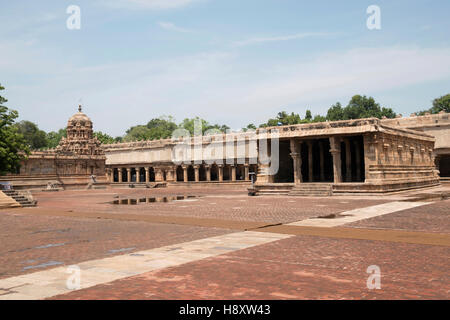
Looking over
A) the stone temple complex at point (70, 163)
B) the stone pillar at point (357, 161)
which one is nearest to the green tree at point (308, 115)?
the stone temple complex at point (70, 163)

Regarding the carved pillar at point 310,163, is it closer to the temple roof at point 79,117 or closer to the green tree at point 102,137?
the temple roof at point 79,117

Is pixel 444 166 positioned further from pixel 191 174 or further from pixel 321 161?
pixel 191 174

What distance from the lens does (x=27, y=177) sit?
65.9 m

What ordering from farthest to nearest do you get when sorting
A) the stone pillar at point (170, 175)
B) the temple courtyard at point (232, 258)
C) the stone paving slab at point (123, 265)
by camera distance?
1. the stone pillar at point (170, 175)
2. the stone paving slab at point (123, 265)
3. the temple courtyard at point (232, 258)

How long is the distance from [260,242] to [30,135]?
124760 millimetres

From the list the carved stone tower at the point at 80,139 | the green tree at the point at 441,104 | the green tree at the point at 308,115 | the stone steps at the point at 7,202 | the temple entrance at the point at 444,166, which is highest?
the green tree at the point at 441,104

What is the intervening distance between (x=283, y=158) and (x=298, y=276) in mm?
32137

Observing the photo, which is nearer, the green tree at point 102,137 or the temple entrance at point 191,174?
the temple entrance at point 191,174

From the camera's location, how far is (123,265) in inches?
359

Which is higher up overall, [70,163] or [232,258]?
[70,163]

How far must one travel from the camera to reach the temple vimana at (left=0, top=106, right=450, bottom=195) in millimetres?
32969

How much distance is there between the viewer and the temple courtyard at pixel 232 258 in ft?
23.0

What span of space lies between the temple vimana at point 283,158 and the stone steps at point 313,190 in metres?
0.08

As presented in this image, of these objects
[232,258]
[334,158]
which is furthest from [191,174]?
[232,258]
